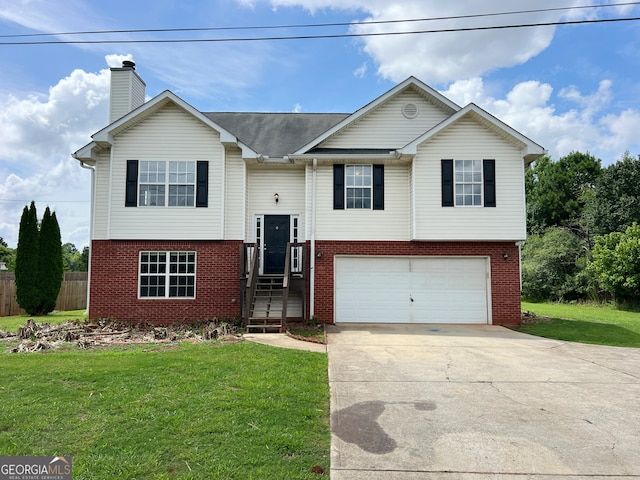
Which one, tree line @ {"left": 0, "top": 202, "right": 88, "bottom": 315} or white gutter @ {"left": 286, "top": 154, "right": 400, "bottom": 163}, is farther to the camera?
tree line @ {"left": 0, "top": 202, "right": 88, "bottom": 315}

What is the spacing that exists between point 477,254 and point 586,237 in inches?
768

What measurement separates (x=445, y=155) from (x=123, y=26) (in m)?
9.34

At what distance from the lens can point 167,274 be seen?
42.5ft

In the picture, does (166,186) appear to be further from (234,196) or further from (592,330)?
(592,330)

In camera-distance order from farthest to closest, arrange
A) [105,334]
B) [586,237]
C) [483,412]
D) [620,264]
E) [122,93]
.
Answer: [586,237]
[620,264]
[122,93]
[105,334]
[483,412]

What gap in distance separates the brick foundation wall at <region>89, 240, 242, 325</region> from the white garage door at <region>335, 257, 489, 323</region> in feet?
11.0

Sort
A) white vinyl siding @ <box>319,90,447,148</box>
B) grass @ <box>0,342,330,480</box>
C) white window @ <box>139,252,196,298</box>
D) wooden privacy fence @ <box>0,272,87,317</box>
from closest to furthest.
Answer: grass @ <box>0,342,330,480</box>, white window @ <box>139,252,196,298</box>, white vinyl siding @ <box>319,90,447,148</box>, wooden privacy fence @ <box>0,272,87,317</box>

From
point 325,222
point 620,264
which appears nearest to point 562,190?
point 620,264

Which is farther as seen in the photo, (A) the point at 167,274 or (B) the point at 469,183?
(A) the point at 167,274

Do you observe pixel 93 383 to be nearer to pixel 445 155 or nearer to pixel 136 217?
pixel 136 217

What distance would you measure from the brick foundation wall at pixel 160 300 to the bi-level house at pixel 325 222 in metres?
0.03

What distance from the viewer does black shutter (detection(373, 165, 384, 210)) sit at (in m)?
13.1

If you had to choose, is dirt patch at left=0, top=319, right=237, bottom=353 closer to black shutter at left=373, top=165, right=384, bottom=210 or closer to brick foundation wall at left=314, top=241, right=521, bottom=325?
brick foundation wall at left=314, top=241, right=521, bottom=325

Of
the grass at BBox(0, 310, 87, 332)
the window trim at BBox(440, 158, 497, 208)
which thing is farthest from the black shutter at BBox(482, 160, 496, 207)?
the grass at BBox(0, 310, 87, 332)
